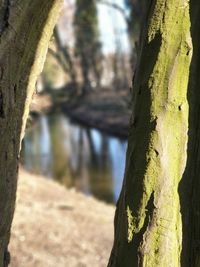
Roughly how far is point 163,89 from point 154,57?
18cm

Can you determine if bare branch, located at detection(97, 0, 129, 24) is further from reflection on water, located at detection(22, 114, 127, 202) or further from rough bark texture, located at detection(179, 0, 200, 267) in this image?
rough bark texture, located at detection(179, 0, 200, 267)

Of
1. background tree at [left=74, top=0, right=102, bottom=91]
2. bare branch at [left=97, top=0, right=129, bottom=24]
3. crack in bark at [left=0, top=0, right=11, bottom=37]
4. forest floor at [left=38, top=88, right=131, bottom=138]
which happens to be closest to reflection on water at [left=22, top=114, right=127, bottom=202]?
forest floor at [left=38, top=88, right=131, bottom=138]

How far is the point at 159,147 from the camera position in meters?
2.90

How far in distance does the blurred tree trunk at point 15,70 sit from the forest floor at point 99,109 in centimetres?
2095

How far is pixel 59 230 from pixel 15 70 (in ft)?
25.2

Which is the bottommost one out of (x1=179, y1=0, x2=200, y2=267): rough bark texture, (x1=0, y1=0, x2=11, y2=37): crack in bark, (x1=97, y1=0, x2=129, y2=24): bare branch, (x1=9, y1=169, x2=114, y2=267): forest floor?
(x1=9, y1=169, x2=114, y2=267): forest floor

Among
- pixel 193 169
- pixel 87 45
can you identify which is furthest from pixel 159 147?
pixel 87 45

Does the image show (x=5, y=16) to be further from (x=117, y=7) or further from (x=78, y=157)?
(x=117, y=7)

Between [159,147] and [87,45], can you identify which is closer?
[159,147]

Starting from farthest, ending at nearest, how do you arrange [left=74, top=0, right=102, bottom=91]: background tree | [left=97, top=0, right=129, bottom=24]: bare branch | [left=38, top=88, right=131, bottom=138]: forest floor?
[left=74, top=0, right=102, bottom=91]: background tree, [left=38, top=88, right=131, bottom=138]: forest floor, [left=97, top=0, right=129, bottom=24]: bare branch

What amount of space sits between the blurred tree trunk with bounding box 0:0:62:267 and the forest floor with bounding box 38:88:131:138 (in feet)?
68.7

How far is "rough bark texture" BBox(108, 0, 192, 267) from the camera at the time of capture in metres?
2.87

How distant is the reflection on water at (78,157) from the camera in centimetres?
1806

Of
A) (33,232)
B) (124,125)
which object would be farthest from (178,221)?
(124,125)
